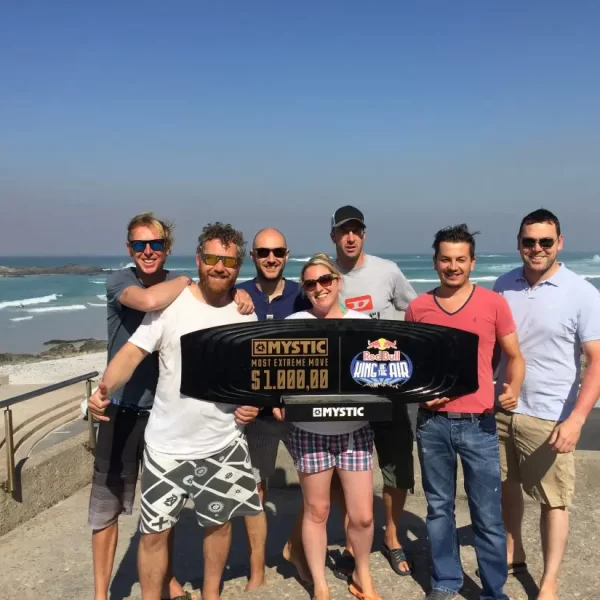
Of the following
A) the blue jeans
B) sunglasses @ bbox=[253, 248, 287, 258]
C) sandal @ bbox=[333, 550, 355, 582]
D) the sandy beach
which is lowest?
the sandy beach

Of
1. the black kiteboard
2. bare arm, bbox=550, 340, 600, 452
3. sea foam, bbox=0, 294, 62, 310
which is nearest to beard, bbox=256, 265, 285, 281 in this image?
the black kiteboard

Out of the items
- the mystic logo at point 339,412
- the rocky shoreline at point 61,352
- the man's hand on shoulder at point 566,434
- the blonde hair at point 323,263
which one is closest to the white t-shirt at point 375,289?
the blonde hair at point 323,263

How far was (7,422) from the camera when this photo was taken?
3.98 metres

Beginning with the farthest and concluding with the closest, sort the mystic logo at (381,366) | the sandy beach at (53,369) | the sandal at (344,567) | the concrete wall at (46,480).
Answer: the sandy beach at (53,369), the concrete wall at (46,480), the sandal at (344,567), the mystic logo at (381,366)

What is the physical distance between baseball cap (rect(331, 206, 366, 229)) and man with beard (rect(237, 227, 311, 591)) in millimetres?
436

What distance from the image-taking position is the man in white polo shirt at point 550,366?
2971 mm

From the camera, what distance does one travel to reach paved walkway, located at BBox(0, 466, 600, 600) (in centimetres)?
329

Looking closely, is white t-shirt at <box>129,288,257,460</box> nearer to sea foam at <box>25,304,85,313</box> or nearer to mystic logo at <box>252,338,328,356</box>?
mystic logo at <box>252,338,328,356</box>

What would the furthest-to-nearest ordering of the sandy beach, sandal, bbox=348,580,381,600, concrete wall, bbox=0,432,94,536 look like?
1. the sandy beach
2. concrete wall, bbox=0,432,94,536
3. sandal, bbox=348,580,381,600

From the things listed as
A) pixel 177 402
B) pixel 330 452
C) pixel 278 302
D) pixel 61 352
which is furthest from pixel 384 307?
pixel 61 352

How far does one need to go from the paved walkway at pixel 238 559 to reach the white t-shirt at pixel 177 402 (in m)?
1.05

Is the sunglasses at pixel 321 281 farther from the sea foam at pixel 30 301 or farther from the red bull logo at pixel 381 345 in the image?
the sea foam at pixel 30 301

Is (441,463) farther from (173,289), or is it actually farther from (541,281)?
(173,289)

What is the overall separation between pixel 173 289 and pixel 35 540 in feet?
7.27
